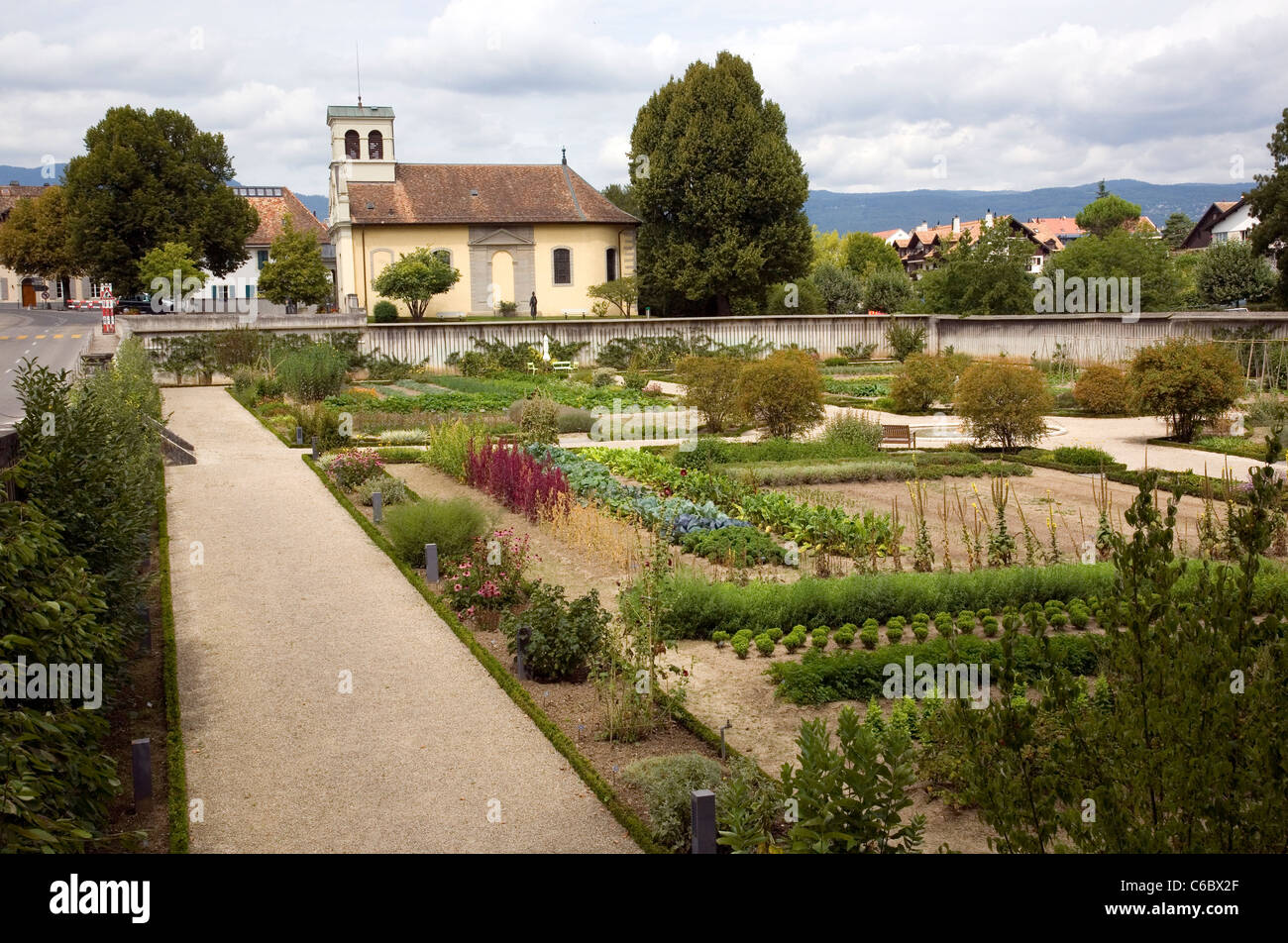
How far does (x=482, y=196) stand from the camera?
53094 mm

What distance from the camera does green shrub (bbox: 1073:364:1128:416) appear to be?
942 inches

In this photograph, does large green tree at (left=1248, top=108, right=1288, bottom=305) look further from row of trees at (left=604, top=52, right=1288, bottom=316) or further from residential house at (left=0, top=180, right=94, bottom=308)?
residential house at (left=0, top=180, right=94, bottom=308)

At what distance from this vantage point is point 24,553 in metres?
4.83

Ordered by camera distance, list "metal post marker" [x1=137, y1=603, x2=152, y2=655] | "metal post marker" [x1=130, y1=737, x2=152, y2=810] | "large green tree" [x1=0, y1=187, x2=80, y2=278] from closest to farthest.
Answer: "metal post marker" [x1=130, y1=737, x2=152, y2=810], "metal post marker" [x1=137, y1=603, x2=152, y2=655], "large green tree" [x1=0, y1=187, x2=80, y2=278]

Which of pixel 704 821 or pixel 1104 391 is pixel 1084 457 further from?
pixel 704 821

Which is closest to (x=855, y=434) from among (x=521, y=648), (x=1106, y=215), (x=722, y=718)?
Answer: (x=521, y=648)

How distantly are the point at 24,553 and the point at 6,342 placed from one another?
3565cm

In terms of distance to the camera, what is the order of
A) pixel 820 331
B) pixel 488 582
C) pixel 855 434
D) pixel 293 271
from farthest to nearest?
1. pixel 293 271
2. pixel 820 331
3. pixel 855 434
4. pixel 488 582

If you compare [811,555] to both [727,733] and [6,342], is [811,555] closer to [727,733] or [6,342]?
[727,733]

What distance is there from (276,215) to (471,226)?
26.1m

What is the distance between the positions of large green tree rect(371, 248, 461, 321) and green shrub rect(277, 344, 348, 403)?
803 inches

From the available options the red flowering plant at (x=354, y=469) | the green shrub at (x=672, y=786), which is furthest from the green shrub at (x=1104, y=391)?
the green shrub at (x=672, y=786)
